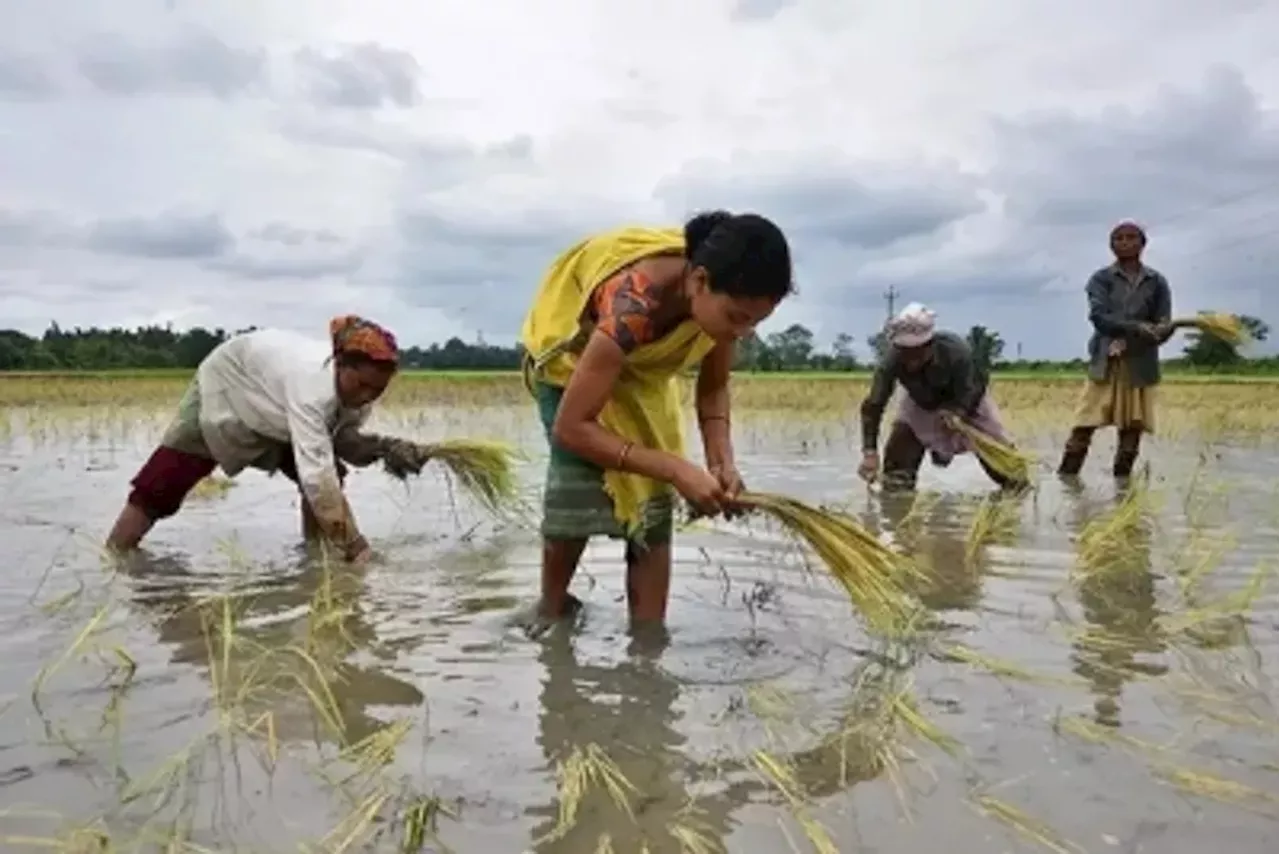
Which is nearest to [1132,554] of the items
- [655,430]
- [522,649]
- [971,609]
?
[971,609]

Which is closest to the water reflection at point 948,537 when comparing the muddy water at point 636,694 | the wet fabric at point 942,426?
the muddy water at point 636,694

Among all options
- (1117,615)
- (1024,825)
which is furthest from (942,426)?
(1024,825)

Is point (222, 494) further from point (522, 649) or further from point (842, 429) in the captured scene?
point (842, 429)

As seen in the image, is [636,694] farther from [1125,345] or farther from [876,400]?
[1125,345]

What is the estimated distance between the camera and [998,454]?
6484 mm

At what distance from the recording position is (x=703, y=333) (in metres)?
3.26

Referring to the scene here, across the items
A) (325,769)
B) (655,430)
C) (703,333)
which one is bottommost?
(325,769)

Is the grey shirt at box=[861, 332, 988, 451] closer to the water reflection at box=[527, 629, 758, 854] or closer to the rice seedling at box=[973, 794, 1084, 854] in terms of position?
the water reflection at box=[527, 629, 758, 854]

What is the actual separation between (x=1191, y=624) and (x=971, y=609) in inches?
25.9

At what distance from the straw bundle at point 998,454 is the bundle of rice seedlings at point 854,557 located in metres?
3.19

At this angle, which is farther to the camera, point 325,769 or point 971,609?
point 971,609

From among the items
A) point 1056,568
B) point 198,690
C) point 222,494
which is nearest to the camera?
point 198,690

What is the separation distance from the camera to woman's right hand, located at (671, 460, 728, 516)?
3.04m

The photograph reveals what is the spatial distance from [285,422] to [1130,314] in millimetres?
4976
